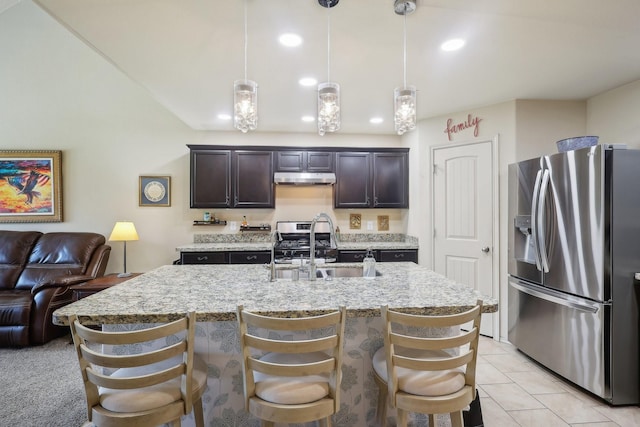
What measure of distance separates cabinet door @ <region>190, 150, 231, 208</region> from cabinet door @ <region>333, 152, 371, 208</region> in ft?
4.86

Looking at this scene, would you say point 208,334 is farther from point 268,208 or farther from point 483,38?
point 268,208

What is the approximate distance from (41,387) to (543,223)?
4.20 meters

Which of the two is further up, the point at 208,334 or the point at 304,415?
the point at 208,334

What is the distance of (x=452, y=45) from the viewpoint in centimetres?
217

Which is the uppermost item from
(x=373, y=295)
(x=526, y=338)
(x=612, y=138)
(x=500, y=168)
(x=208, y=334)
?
(x=612, y=138)

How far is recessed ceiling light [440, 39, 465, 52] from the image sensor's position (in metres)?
2.12

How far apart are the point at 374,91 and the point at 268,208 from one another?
210cm

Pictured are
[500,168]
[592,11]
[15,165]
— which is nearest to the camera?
[592,11]

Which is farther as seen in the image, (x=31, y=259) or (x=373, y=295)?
(x=31, y=259)

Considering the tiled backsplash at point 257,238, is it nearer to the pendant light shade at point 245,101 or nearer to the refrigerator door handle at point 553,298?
the refrigerator door handle at point 553,298

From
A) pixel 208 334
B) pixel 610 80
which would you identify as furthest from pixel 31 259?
pixel 610 80

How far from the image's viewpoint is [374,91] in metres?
3.06

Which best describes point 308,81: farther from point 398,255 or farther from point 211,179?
point 398,255

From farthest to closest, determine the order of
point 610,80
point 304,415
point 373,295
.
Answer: point 610,80 < point 373,295 < point 304,415
